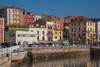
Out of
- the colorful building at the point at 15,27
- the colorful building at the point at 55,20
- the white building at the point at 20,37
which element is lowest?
the white building at the point at 20,37

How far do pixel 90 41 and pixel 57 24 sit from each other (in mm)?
23184

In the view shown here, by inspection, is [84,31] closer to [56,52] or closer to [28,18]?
[28,18]

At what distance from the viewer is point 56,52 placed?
A: 6444 cm

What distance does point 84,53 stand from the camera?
72.9 meters

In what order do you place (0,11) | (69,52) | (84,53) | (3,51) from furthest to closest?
(0,11) < (84,53) < (69,52) < (3,51)

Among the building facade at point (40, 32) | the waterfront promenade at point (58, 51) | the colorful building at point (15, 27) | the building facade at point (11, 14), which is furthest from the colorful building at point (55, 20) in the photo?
the waterfront promenade at point (58, 51)

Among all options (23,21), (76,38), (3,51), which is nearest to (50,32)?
(76,38)

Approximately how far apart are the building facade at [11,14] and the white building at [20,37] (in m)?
32.6

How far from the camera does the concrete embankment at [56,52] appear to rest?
190 ft

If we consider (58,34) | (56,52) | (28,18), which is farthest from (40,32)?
(56,52)

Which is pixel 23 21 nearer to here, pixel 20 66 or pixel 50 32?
pixel 50 32

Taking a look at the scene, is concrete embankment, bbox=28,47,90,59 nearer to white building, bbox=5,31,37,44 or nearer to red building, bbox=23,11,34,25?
white building, bbox=5,31,37,44

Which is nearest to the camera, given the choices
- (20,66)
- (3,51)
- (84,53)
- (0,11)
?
(3,51)

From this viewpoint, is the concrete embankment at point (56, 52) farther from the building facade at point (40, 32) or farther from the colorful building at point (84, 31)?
the colorful building at point (84, 31)
